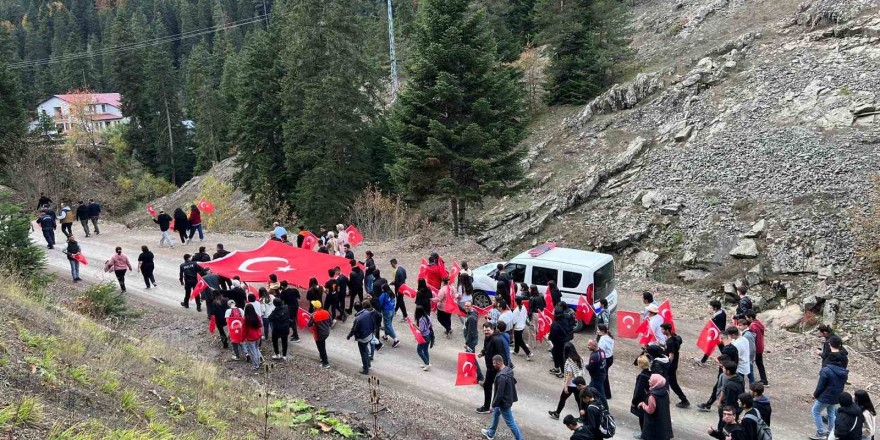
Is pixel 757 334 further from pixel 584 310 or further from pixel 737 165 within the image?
pixel 737 165

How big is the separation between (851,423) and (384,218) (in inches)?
872

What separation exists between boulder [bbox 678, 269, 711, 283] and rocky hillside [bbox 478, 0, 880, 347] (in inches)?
2.7

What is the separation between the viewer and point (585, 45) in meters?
37.3

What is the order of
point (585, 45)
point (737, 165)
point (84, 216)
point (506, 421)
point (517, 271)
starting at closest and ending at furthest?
point (506, 421)
point (517, 271)
point (737, 165)
point (84, 216)
point (585, 45)

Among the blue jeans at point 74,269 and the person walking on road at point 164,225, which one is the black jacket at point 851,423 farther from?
the person walking on road at point 164,225

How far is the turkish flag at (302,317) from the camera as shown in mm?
15327

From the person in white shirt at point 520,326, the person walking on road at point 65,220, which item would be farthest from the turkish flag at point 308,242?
the person walking on road at point 65,220

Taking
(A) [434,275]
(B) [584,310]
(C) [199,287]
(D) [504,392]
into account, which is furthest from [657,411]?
(C) [199,287]

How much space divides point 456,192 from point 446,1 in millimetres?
7708

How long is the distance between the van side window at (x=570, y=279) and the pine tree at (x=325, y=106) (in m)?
19.5

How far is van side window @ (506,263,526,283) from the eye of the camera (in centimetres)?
1650

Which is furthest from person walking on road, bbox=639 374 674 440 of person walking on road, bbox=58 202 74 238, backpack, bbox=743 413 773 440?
person walking on road, bbox=58 202 74 238

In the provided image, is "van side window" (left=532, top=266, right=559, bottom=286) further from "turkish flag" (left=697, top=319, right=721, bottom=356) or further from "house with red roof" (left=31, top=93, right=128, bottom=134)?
"house with red roof" (left=31, top=93, right=128, bottom=134)

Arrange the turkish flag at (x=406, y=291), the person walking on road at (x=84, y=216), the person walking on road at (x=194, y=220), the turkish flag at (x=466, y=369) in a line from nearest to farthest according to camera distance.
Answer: the turkish flag at (x=466, y=369), the turkish flag at (x=406, y=291), the person walking on road at (x=194, y=220), the person walking on road at (x=84, y=216)
